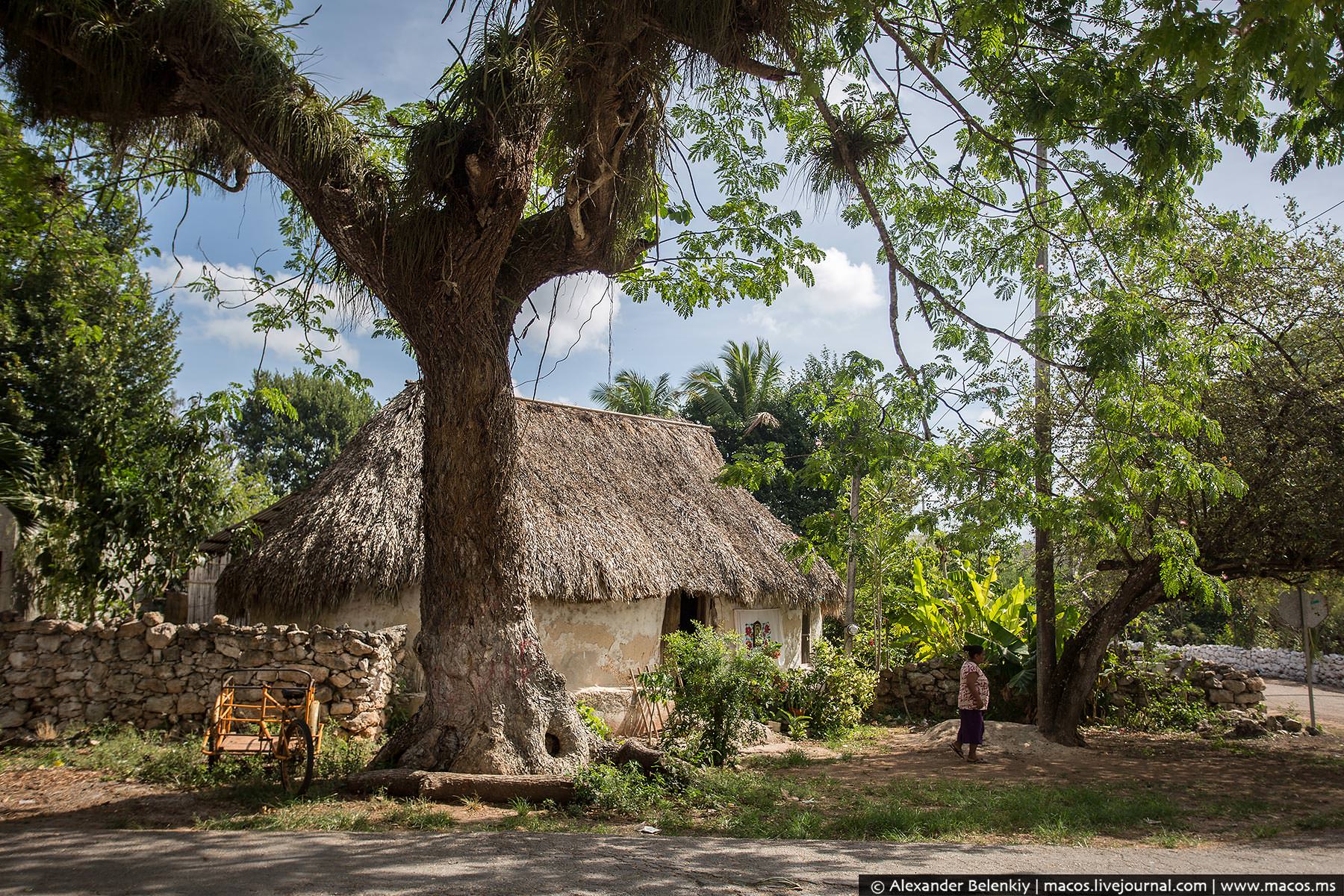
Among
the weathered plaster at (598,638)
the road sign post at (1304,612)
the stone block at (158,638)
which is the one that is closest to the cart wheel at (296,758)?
the stone block at (158,638)

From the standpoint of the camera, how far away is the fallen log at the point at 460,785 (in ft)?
20.7

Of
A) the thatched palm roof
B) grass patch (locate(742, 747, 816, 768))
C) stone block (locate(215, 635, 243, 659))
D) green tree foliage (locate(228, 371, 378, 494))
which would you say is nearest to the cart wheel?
stone block (locate(215, 635, 243, 659))

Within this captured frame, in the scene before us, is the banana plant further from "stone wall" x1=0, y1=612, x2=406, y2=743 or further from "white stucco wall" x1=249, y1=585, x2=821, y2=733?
"stone wall" x1=0, y1=612, x2=406, y2=743

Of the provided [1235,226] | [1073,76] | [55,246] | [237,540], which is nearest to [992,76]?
[1073,76]

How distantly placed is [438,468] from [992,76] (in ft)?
17.1

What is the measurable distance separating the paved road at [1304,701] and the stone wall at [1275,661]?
1.21 feet

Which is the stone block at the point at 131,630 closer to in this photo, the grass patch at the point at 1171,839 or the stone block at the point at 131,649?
the stone block at the point at 131,649

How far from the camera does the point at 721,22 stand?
5719 millimetres

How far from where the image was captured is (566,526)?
11242mm

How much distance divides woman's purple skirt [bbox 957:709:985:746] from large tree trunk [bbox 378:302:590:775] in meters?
5.35

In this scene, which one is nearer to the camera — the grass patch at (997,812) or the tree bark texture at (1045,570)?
the grass patch at (997,812)

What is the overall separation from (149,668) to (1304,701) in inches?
755

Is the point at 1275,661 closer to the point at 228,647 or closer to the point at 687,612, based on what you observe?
the point at 687,612

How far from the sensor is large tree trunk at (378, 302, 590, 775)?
677cm
